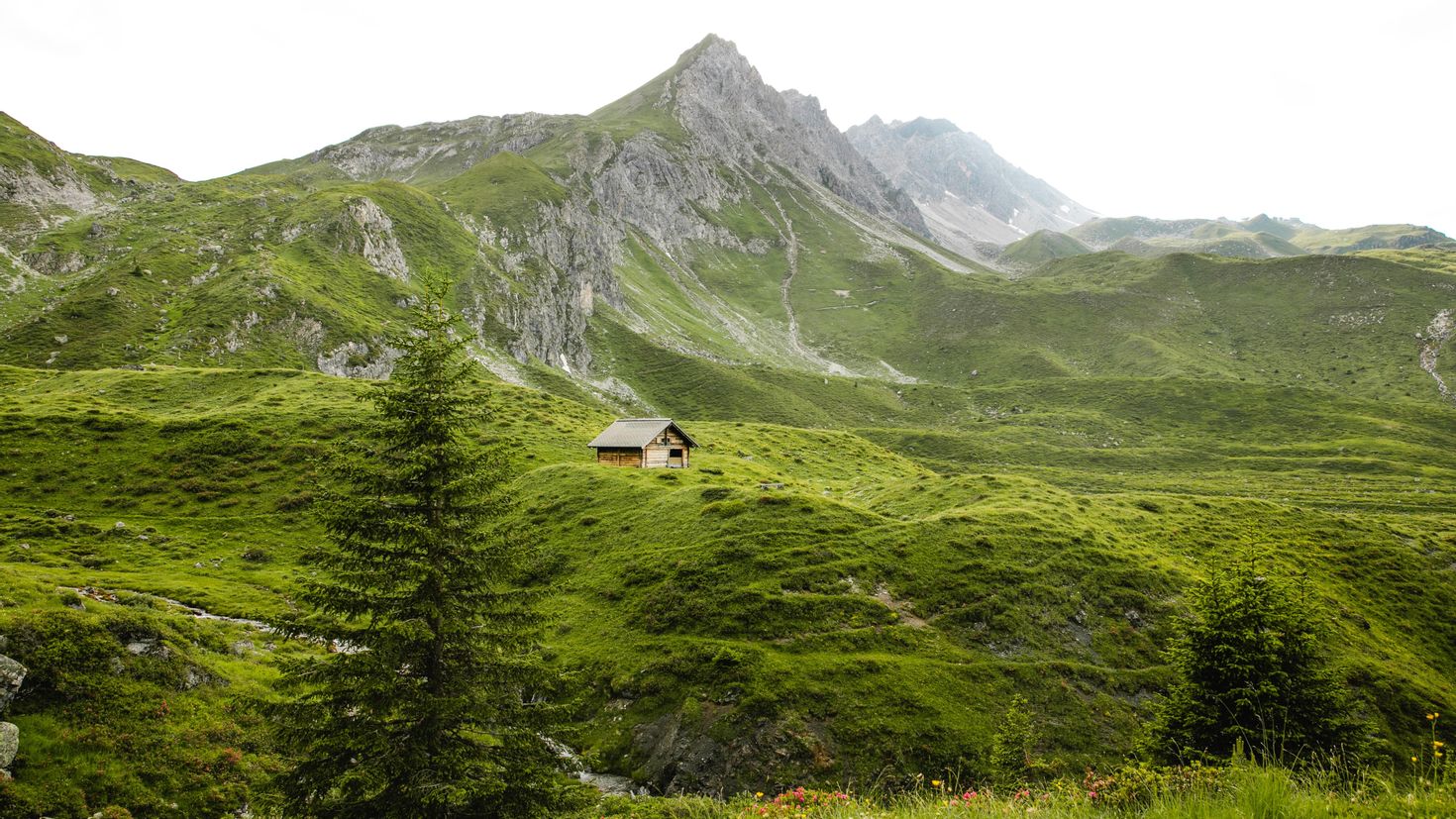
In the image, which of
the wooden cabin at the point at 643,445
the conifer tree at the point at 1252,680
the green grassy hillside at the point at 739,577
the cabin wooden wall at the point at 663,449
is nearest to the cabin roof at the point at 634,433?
the wooden cabin at the point at 643,445

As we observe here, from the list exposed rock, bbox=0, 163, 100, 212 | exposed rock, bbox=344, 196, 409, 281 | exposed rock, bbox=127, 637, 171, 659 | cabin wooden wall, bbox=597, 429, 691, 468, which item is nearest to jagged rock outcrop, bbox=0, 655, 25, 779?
exposed rock, bbox=127, 637, 171, 659

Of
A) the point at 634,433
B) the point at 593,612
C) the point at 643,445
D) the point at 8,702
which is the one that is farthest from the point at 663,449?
the point at 8,702

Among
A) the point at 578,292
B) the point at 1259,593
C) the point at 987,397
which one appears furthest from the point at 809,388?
the point at 1259,593

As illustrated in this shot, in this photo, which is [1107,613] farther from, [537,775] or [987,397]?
[987,397]

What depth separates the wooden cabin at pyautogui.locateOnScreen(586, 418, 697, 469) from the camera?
200ft

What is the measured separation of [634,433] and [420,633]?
48864 mm

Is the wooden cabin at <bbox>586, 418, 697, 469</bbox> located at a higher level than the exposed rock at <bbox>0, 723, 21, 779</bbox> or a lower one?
higher

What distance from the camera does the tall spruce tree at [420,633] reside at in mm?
12836

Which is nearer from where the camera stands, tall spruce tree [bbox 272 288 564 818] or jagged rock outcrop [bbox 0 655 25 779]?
tall spruce tree [bbox 272 288 564 818]

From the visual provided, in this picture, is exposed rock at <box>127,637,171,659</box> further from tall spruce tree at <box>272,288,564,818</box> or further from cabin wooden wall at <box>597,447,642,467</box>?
cabin wooden wall at <box>597,447,642,467</box>

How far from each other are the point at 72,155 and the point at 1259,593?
238173 millimetres

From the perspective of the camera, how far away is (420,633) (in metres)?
13.4

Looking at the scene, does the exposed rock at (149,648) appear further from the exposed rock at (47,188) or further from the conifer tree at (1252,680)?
the exposed rock at (47,188)

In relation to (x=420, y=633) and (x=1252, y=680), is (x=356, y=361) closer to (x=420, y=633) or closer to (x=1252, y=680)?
(x=420, y=633)
